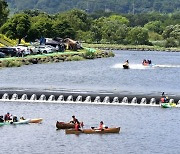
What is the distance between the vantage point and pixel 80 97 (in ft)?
275

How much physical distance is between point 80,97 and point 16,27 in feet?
305

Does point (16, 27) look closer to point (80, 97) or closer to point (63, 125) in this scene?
point (80, 97)

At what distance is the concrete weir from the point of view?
82.8 meters

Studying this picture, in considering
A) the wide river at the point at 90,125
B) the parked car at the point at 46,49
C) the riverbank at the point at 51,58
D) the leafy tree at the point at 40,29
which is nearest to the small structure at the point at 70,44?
the riverbank at the point at 51,58

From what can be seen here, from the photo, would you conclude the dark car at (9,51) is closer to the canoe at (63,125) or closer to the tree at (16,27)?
the tree at (16,27)

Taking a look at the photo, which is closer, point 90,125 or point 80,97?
point 90,125

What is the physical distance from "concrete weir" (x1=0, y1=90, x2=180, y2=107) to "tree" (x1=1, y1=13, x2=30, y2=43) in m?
88.8

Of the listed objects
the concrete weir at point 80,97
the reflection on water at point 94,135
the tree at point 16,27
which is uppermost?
the tree at point 16,27

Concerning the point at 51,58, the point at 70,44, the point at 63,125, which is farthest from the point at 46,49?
the point at 63,125

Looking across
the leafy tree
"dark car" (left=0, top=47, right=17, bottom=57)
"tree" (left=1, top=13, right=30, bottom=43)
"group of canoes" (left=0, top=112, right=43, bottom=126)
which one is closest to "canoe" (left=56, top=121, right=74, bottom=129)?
"group of canoes" (left=0, top=112, right=43, bottom=126)

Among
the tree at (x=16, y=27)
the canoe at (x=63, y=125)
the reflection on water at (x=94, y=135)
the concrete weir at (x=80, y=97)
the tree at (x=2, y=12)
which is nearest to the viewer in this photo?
Answer: the reflection on water at (x=94, y=135)

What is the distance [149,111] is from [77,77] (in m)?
48.1

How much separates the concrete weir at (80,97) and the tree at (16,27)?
3496 inches

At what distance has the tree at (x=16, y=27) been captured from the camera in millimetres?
173875
